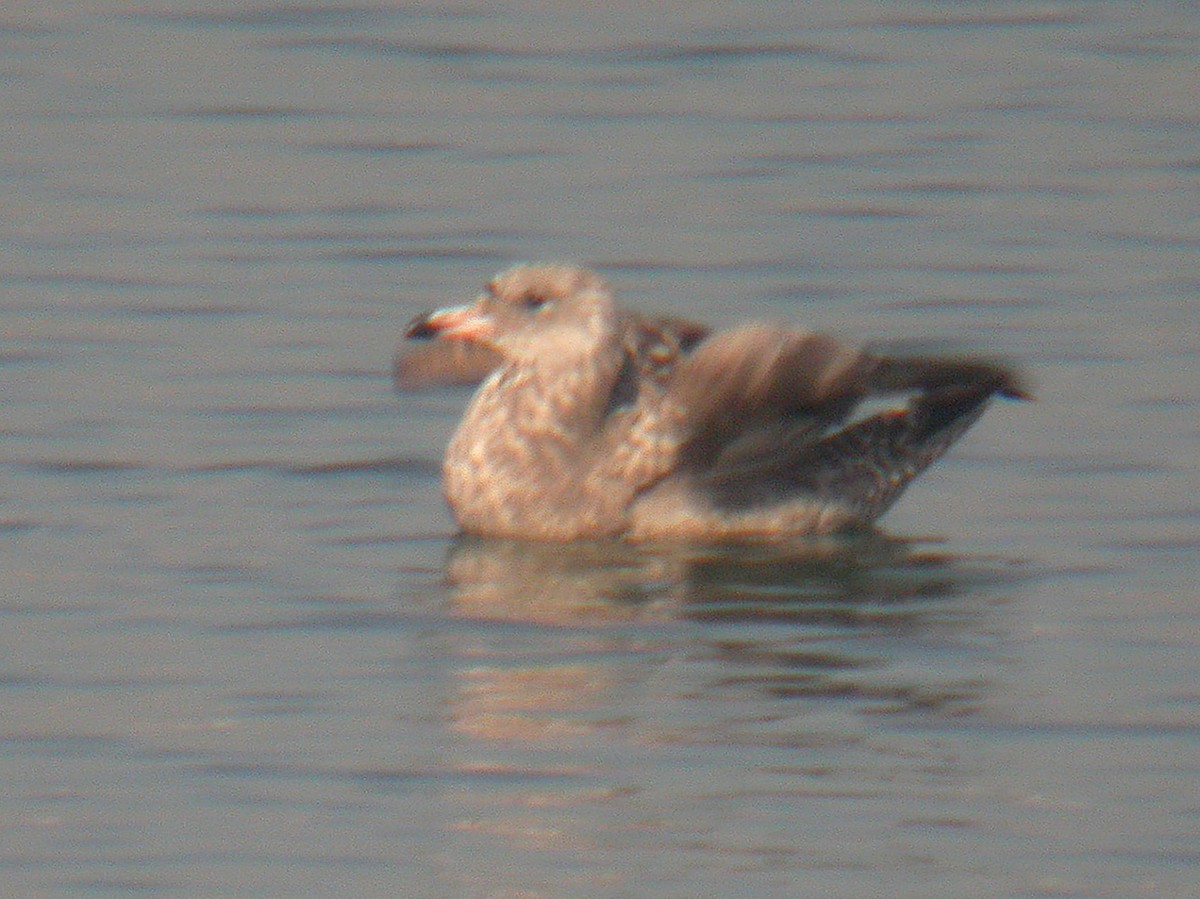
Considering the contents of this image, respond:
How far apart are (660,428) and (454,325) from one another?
29.9 inches

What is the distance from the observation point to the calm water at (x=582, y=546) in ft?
24.8

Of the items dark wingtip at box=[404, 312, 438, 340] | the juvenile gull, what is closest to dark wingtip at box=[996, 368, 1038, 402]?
the juvenile gull

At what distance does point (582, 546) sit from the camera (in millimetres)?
10594

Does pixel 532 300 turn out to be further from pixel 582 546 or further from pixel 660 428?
pixel 582 546

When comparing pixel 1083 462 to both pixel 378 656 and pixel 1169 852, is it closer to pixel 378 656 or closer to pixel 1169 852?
pixel 378 656

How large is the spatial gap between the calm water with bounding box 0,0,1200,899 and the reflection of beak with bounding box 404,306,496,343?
592 mm

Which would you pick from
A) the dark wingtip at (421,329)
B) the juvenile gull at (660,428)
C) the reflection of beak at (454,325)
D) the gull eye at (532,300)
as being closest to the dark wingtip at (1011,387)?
the juvenile gull at (660,428)

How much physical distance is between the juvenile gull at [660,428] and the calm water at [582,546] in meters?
0.20

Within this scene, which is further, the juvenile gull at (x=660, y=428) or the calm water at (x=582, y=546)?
the juvenile gull at (x=660, y=428)

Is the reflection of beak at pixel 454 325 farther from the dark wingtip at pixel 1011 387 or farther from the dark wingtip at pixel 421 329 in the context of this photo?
the dark wingtip at pixel 1011 387

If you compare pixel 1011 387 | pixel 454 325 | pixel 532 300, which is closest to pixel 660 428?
pixel 532 300

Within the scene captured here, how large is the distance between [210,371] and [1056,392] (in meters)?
3.06

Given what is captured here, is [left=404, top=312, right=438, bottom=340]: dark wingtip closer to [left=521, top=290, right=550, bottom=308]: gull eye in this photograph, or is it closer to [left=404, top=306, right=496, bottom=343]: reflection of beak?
[left=404, top=306, right=496, bottom=343]: reflection of beak

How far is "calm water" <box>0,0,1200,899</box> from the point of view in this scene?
24.8ft
